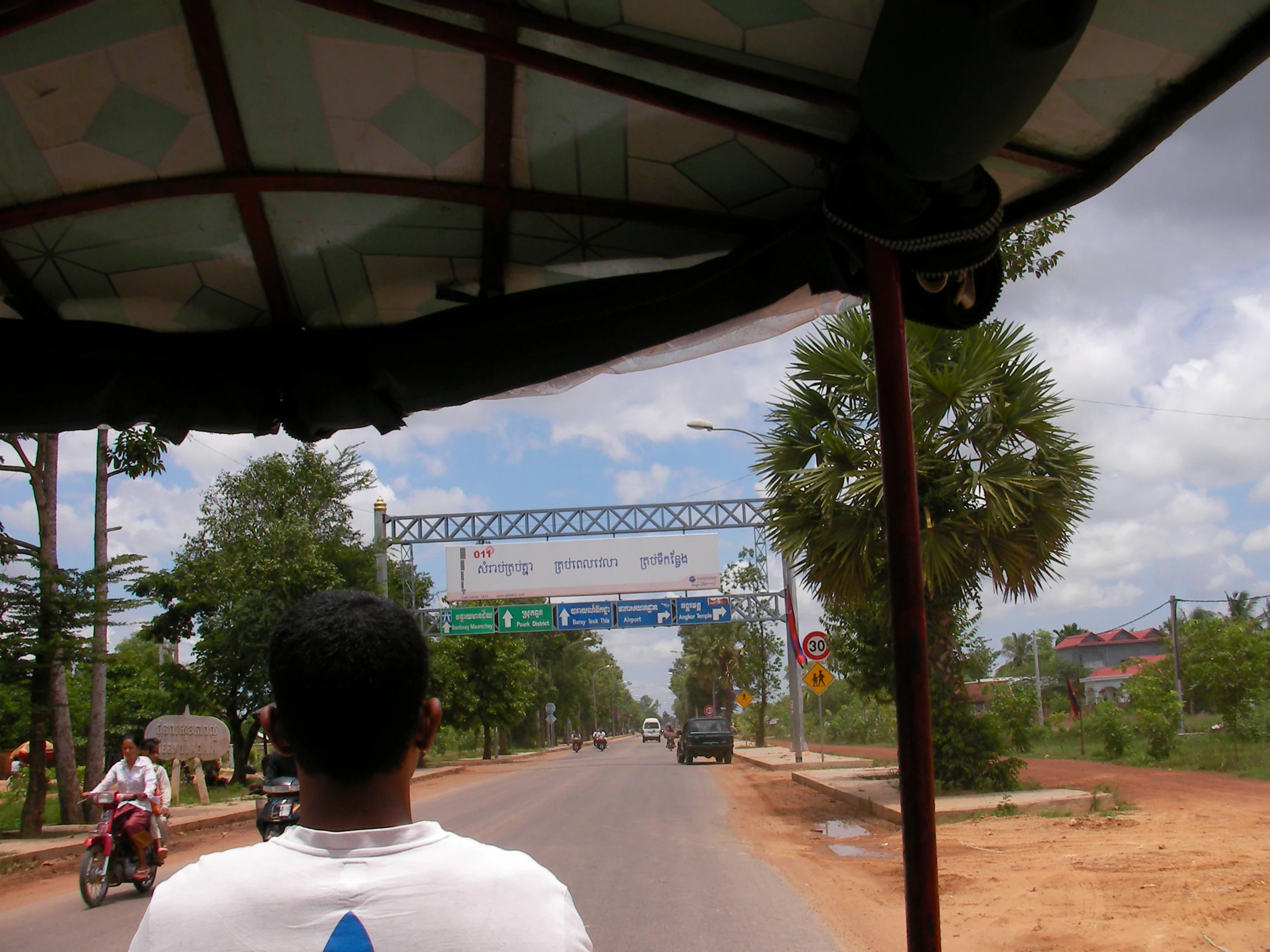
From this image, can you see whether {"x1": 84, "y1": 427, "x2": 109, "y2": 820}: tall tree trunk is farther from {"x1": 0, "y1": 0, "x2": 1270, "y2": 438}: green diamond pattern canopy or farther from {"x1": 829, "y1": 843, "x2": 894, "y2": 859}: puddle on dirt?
{"x1": 0, "y1": 0, "x2": 1270, "y2": 438}: green diamond pattern canopy

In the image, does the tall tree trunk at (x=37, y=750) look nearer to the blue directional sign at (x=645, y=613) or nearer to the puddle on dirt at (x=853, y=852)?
the puddle on dirt at (x=853, y=852)

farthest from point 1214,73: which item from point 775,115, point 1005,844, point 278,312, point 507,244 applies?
point 1005,844

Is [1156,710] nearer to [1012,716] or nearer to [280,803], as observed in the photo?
[1012,716]

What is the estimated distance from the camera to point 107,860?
951 centimetres

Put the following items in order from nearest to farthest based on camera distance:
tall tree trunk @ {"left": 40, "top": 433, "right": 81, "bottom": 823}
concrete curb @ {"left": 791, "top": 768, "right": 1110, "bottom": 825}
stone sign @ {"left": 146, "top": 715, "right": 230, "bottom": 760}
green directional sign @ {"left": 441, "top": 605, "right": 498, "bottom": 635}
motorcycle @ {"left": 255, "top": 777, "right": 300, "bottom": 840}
Answer: 1. motorcycle @ {"left": 255, "top": 777, "right": 300, "bottom": 840}
2. concrete curb @ {"left": 791, "top": 768, "right": 1110, "bottom": 825}
3. tall tree trunk @ {"left": 40, "top": 433, "right": 81, "bottom": 823}
4. stone sign @ {"left": 146, "top": 715, "right": 230, "bottom": 760}
5. green directional sign @ {"left": 441, "top": 605, "right": 498, "bottom": 635}

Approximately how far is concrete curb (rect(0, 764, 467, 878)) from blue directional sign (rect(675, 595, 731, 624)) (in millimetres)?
18078

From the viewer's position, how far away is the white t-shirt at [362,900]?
1116mm

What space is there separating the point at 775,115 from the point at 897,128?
635 mm

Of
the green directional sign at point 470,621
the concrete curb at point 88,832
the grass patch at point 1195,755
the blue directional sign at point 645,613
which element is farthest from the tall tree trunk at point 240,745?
the grass patch at point 1195,755

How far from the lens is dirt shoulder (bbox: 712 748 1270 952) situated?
21.9ft

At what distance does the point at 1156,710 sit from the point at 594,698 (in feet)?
287

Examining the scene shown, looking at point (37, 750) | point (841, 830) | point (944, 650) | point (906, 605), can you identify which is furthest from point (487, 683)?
point (906, 605)

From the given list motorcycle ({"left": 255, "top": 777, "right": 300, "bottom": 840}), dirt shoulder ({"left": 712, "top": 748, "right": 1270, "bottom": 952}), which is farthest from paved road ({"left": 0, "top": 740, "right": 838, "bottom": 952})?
motorcycle ({"left": 255, "top": 777, "right": 300, "bottom": 840})

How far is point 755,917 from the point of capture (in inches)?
315
